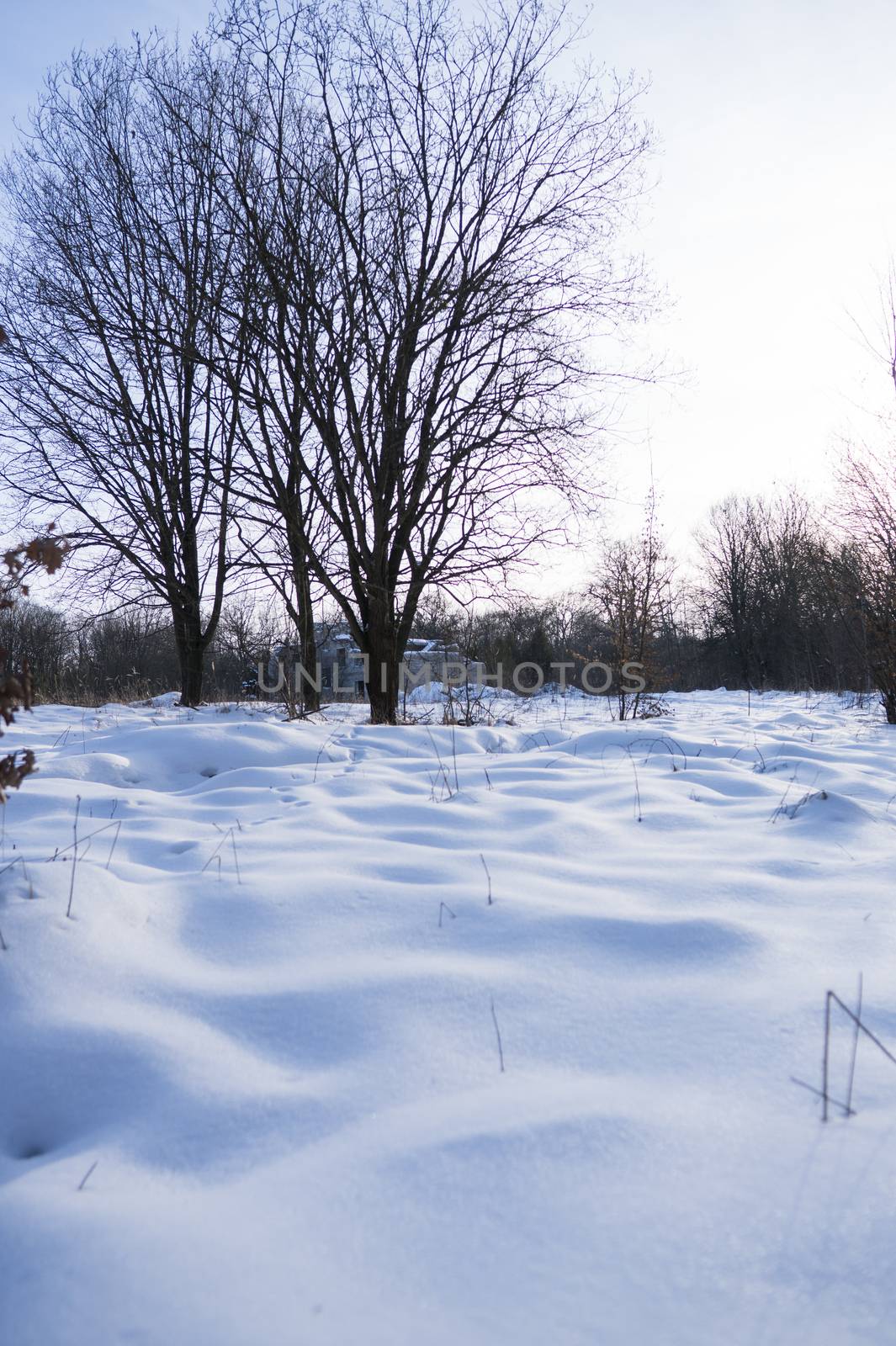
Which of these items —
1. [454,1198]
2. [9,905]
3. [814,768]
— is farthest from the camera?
[814,768]

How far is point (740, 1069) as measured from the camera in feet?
4.24

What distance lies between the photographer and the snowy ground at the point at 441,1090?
0.86 meters

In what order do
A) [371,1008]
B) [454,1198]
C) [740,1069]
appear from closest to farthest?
[454,1198], [740,1069], [371,1008]

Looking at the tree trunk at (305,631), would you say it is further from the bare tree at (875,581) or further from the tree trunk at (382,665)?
the bare tree at (875,581)

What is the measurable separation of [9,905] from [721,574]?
37.4 metres

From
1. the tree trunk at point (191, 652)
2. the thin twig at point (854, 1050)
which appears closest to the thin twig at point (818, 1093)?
the thin twig at point (854, 1050)

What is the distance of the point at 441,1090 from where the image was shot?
48.9 inches

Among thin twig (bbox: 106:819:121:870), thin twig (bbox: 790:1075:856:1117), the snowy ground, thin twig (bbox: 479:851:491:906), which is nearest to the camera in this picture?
the snowy ground

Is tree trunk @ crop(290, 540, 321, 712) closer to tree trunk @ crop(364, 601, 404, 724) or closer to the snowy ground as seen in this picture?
tree trunk @ crop(364, 601, 404, 724)

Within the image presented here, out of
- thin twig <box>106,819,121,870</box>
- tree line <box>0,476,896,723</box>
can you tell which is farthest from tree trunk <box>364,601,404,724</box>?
thin twig <box>106,819,121,870</box>

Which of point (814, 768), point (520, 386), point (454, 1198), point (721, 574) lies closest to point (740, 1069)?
point (454, 1198)

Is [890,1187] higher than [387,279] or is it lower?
lower

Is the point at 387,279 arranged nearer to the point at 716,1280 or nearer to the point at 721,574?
the point at 716,1280

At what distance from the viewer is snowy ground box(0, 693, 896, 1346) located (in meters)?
0.86
